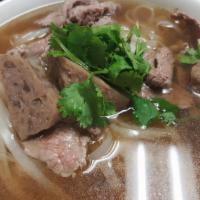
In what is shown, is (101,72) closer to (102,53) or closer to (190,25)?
(102,53)

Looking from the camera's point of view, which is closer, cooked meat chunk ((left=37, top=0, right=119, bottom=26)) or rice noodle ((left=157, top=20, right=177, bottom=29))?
cooked meat chunk ((left=37, top=0, right=119, bottom=26))

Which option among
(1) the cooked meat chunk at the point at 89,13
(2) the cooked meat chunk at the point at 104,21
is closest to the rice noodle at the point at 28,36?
(1) the cooked meat chunk at the point at 89,13

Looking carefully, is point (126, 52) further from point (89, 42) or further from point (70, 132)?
point (70, 132)

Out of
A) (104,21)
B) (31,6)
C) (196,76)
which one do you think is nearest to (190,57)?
(196,76)

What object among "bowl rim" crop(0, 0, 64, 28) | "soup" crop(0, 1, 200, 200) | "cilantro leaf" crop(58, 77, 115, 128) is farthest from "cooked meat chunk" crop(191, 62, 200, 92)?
"bowl rim" crop(0, 0, 64, 28)

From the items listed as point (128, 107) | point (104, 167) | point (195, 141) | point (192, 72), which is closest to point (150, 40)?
point (192, 72)

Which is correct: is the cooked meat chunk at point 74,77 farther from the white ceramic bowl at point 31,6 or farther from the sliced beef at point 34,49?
the white ceramic bowl at point 31,6

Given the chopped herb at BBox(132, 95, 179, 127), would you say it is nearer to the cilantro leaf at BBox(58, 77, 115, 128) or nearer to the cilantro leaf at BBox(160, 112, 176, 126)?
the cilantro leaf at BBox(160, 112, 176, 126)
